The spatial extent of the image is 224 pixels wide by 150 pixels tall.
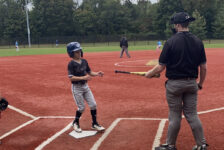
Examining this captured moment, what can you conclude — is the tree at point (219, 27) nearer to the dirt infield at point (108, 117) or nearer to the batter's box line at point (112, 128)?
the dirt infield at point (108, 117)

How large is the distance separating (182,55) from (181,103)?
84 cm

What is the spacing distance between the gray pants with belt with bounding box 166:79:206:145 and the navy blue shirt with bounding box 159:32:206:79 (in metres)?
0.14

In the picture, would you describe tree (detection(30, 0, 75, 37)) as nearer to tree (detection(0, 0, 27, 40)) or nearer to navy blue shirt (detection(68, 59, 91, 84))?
tree (detection(0, 0, 27, 40))

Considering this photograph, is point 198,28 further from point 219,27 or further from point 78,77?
point 78,77

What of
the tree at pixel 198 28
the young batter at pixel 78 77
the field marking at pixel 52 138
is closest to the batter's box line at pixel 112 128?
the young batter at pixel 78 77

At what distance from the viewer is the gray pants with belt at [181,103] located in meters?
4.26

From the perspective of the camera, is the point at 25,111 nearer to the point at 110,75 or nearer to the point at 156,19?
the point at 110,75

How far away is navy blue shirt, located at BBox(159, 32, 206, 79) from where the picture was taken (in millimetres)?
4137

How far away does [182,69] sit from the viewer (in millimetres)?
4191

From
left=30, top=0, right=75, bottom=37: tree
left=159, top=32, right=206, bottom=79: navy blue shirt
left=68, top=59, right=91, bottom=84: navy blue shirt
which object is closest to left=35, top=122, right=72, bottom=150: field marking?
left=68, top=59, right=91, bottom=84: navy blue shirt

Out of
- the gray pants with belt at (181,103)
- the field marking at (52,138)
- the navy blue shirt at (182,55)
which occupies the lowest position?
the field marking at (52,138)

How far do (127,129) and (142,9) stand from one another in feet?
325

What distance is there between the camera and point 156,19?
8156 cm

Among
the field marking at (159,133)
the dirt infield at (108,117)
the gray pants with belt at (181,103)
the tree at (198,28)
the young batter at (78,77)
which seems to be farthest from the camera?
the tree at (198,28)
